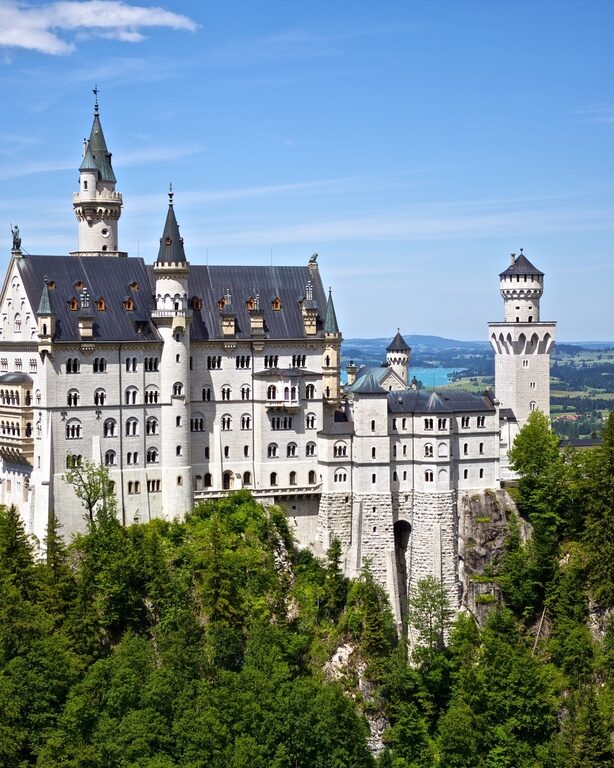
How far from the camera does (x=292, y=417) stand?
119 metres

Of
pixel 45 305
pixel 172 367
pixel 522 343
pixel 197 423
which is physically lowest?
pixel 197 423

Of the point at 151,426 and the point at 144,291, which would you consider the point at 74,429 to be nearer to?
the point at 151,426

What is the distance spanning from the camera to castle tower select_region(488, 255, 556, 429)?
420ft

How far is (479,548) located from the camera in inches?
4614

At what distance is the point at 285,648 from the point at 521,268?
141 ft

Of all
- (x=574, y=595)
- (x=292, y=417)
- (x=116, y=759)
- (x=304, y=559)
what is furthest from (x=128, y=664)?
(x=574, y=595)

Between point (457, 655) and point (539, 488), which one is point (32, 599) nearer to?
point (457, 655)

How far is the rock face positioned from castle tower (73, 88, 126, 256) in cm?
3636

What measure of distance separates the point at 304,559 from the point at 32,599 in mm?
22426

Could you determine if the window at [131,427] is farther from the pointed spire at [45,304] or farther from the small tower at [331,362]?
the small tower at [331,362]

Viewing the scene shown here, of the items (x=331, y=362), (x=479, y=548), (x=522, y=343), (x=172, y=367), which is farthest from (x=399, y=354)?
(x=172, y=367)

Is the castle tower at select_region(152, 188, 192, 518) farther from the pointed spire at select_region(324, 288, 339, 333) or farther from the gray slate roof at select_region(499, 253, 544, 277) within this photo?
the gray slate roof at select_region(499, 253, 544, 277)

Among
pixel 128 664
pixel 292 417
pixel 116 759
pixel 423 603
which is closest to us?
pixel 116 759

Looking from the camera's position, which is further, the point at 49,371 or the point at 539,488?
the point at 539,488
